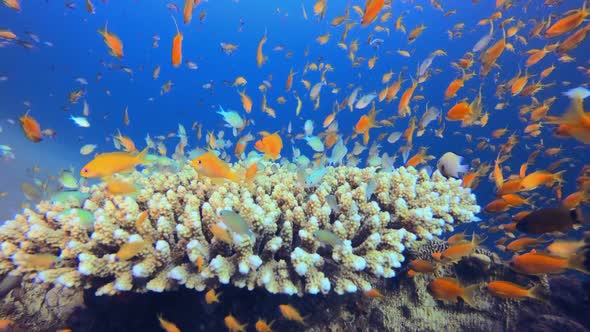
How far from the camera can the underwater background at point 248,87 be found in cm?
407

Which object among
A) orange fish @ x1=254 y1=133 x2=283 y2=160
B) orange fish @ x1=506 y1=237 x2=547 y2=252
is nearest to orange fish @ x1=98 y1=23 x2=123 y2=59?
orange fish @ x1=254 y1=133 x2=283 y2=160

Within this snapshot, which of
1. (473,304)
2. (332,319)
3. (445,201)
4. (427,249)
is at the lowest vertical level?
(332,319)

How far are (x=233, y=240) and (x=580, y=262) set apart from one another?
9.96 ft

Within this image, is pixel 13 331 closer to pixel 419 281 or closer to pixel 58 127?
pixel 419 281

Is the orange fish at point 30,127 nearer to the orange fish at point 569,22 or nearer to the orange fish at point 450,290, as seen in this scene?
the orange fish at point 450,290

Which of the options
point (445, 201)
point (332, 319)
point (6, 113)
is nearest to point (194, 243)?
point (332, 319)

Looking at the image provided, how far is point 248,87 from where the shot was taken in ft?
215

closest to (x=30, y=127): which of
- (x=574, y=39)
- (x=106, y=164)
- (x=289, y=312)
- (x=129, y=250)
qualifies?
(x=106, y=164)

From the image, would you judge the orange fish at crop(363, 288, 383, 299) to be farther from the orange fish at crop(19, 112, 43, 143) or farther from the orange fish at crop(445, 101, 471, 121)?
the orange fish at crop(19, 112, 43, 143)

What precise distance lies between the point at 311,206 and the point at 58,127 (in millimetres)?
50555

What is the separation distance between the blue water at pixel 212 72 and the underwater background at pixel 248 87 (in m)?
0.21

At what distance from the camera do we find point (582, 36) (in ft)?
18.6

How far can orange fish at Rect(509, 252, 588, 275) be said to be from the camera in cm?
241

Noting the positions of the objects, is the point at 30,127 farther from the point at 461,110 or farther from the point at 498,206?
the point at 498,206
